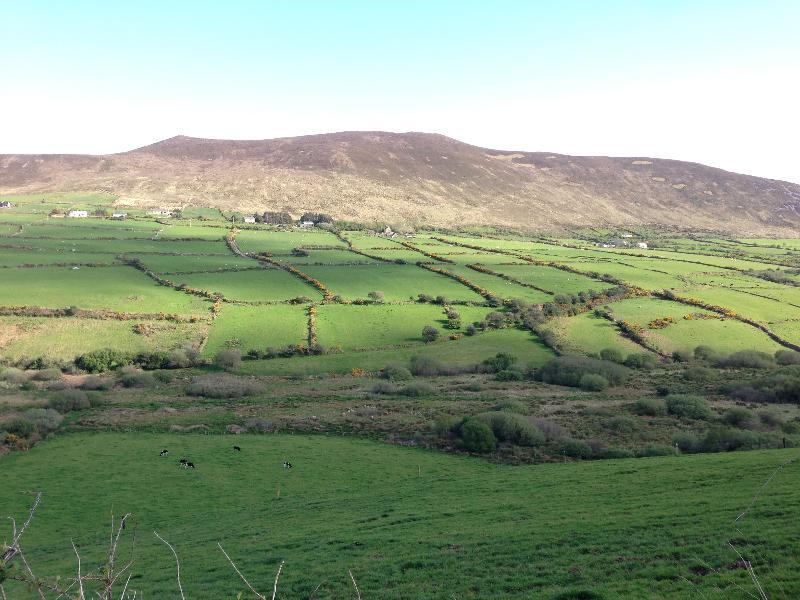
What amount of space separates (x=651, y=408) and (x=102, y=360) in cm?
5456

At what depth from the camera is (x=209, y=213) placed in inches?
7185

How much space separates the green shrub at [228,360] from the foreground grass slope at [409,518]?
71.0 ft

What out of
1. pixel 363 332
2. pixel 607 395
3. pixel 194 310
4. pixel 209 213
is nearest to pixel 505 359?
pixel 607 395

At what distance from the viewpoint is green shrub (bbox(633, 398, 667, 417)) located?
157 ft

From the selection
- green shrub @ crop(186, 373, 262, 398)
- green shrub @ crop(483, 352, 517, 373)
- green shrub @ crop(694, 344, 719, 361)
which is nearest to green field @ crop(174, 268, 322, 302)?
green shrub @ crop(186, 373, 262, 398)

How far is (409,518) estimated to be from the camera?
25.3 metres

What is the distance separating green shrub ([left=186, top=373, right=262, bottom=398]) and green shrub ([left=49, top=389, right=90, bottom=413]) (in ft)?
29.2

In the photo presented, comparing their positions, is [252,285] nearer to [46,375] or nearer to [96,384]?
[96,384]

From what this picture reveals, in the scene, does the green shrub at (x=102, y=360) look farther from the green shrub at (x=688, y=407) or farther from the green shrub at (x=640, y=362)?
the green shrub at (x=640, y=362)

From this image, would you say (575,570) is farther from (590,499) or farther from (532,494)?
(532,494)

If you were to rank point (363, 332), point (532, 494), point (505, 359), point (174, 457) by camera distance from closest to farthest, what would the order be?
point (532, 494)
point (174, 457)
point (505, 359)
point (363, 332)

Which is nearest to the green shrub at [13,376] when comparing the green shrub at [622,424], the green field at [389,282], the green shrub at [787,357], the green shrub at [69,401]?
the green shrub at [69,401]

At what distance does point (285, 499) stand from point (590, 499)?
16.0 metres

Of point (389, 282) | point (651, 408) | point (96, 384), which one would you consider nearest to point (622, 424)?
point (651, 408)
